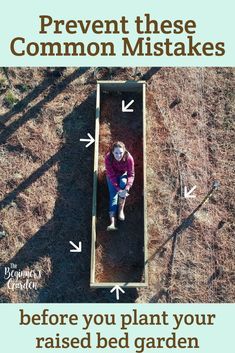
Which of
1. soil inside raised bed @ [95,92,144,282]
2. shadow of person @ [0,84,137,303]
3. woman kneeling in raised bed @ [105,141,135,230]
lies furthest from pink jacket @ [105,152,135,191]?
shadow of person @ [0,84,137,303]

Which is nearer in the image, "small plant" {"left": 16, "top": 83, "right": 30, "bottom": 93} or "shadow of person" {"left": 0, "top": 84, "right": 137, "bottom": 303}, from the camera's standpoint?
"shadow of person" {"left": 0, "top": 84, "right": 137, "bottom": 303}

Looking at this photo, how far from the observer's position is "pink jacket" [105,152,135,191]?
310 inches

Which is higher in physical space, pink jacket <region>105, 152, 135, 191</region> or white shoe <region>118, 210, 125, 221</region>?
pink jacket <region>105, 152, 135, 191</region>

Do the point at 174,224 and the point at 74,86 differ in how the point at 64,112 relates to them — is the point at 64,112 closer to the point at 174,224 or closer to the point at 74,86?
the point at 74,86

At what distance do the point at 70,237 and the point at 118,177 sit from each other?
53.4 inches

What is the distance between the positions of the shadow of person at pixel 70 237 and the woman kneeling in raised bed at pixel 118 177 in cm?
52

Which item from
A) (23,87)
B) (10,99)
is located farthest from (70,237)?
(23,87)

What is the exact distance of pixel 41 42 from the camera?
905 cm

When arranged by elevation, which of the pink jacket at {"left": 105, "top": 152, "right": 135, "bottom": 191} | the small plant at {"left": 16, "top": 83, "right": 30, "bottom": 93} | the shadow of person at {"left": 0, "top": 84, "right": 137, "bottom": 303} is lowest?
the shadow of person at {"left": 0, "top": 84, "right": 137, "bottom": 303}

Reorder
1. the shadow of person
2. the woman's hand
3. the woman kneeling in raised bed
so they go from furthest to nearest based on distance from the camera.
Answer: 1. the shadow of person
2. the woman's hand
3. the woman kneeling in raised bed

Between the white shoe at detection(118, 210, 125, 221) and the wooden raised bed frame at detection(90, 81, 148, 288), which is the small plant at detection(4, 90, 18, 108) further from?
the white shoe at detection(118, 210, 125, 221)

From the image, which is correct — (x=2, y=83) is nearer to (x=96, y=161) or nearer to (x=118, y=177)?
(x=96, y=161)

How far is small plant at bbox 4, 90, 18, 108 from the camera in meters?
8.94

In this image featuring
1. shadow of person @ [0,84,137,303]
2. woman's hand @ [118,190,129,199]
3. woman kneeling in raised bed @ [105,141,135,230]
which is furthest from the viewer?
shadow of person @ [0,84,137,303]
